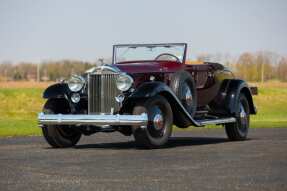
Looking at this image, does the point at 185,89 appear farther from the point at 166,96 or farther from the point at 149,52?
the point at 149,52

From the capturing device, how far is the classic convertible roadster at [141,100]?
13.2 m

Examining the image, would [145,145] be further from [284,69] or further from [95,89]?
[284,69]

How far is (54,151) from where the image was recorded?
42.6ft

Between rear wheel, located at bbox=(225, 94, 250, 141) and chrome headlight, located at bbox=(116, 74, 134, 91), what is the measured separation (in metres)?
3.45

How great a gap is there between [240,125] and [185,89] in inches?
88.8

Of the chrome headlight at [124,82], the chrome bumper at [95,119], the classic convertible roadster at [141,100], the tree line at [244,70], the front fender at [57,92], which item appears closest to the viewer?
the chrome bumper at [95,119]

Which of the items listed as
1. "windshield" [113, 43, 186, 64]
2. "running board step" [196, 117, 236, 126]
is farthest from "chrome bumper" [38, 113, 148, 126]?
"windshield" [113, 43, 186, 64]

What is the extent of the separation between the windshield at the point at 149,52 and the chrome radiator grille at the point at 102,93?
2.12m

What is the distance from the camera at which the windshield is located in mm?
15586

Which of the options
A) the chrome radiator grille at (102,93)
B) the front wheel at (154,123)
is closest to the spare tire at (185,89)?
the front wheel at (154,123)

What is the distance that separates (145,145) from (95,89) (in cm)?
145

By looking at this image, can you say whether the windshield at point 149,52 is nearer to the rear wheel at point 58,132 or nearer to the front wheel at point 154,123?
the front wheel at point 154,123

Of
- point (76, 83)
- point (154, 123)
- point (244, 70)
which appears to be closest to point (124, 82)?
point (154, 123)

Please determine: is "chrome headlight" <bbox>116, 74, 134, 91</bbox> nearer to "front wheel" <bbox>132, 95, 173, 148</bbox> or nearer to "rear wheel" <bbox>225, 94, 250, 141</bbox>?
"front wheel" <bbox>132, 95, 173, 148</bbox>
